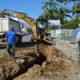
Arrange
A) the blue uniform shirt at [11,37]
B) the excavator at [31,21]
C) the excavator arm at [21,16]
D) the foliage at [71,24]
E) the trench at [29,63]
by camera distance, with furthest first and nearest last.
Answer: the foliage at [71,24], the excavator arm at [21,16], the excavator at [31,21], the blue uniform shirt at [11,37], the trench at [29,63]

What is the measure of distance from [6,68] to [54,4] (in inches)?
2823

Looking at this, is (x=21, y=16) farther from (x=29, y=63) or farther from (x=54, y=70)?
(x=54, y=70)

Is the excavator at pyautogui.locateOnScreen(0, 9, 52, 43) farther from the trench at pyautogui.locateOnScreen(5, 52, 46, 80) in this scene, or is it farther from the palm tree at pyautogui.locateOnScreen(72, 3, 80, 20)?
the palm tree at pyautogui.locateOnScreen(72, 3, 80, 20)

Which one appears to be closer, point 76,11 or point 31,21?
point 31,21

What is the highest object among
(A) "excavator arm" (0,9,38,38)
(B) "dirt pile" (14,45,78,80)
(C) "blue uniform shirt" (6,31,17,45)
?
(A) "excavator arm" (0,9,38,38)

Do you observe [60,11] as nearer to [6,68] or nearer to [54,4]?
[54,4]

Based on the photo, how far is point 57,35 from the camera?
5762 centimetres

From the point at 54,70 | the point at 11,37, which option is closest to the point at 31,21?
the point at 11,37

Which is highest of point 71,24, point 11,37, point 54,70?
point 71,24

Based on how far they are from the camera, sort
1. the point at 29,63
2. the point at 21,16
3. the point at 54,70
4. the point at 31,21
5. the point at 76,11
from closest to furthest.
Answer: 1. the point at 54,70
2. the point at 29,63
3. the point at 31,21
4. the point at 21,16
5. the point at 76,11

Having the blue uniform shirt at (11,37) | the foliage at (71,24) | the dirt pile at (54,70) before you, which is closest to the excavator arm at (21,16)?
the dirt pile at (54,70)

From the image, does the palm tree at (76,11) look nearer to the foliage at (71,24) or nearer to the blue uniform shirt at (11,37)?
the foliage at (71,24)

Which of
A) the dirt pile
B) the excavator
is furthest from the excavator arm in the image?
the dirt pile

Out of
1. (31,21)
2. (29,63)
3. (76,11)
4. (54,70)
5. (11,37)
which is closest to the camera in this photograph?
(54,70)
